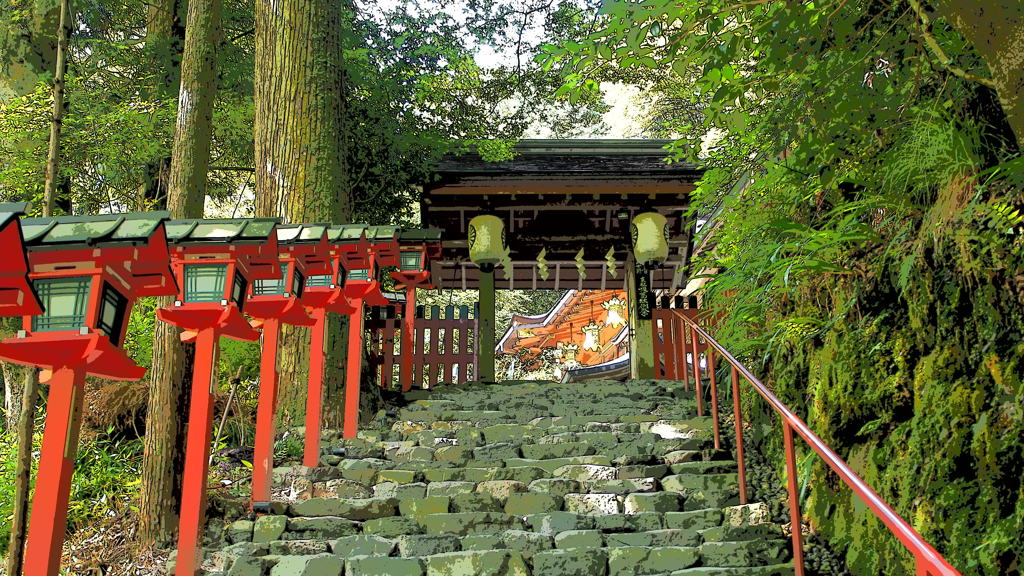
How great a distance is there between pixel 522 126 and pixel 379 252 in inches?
316

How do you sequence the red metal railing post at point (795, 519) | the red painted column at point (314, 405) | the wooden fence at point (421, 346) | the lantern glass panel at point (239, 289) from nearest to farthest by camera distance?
the red metal railing post at point (795, 519) → the lantern glass panel at point (239, 289) → the red painted column at point (314, 405) → the wooden fence at point (421, 346)

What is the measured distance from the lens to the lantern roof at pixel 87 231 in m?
3.13

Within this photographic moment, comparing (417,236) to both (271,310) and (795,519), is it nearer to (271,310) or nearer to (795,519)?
(271,310)

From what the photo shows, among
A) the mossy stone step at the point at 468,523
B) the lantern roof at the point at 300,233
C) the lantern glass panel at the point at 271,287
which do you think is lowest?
the mossy stone step at the point at 468,523

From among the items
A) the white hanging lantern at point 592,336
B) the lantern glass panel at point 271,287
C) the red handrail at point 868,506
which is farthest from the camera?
the white hanging lantern at point 592,336

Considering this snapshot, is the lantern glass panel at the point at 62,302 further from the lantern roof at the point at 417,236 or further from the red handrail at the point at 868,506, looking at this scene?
the lantern roof at the point at 417,236

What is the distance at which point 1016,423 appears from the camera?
3.12m

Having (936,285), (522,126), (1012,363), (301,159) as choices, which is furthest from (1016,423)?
(522,126)

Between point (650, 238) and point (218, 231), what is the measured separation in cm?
Result: 895

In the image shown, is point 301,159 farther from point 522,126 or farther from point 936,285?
point 522,126

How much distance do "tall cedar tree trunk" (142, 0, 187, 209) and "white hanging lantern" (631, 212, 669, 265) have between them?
724 centimetres

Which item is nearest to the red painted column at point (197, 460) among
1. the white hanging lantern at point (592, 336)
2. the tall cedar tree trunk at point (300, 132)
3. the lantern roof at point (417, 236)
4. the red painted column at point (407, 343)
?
the tall cedar tree trunk at point (300, 132)

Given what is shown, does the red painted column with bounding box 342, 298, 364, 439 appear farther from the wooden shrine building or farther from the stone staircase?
the wooden shrine building

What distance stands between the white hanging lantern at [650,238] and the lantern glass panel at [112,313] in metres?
9.88
